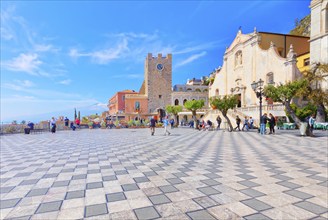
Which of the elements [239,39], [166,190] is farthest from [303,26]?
[166,190]

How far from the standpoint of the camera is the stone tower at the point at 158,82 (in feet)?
154

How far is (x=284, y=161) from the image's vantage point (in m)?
5.82

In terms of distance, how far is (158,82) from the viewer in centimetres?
4781

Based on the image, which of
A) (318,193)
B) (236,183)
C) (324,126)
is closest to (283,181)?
(318,193)

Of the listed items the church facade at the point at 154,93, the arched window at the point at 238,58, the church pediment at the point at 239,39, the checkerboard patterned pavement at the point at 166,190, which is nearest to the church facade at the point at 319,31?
the church pediment at the point at 239,39

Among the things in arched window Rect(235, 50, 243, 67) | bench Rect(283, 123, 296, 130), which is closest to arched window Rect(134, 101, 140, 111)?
arched window Rect(235, 50, 243, 67)

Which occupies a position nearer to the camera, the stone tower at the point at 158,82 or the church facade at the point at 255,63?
the church facade at the point at 255,63

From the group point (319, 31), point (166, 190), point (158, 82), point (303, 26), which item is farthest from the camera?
point (158, 82)

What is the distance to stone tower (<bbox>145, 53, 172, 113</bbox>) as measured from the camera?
46.9 meters

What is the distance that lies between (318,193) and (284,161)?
8.79 feet

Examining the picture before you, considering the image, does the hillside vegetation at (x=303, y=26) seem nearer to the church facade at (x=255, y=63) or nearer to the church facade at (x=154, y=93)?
the church facade at (x=255, y=63)

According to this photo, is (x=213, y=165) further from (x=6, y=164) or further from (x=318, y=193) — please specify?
(x=6, y=164)

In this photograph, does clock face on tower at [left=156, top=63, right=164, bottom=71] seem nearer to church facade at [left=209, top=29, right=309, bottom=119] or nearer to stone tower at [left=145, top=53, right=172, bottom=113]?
stone tower at [left=145, top=53, right=172, bottom=113]

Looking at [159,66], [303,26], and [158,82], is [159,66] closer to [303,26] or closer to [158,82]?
[158,82]
